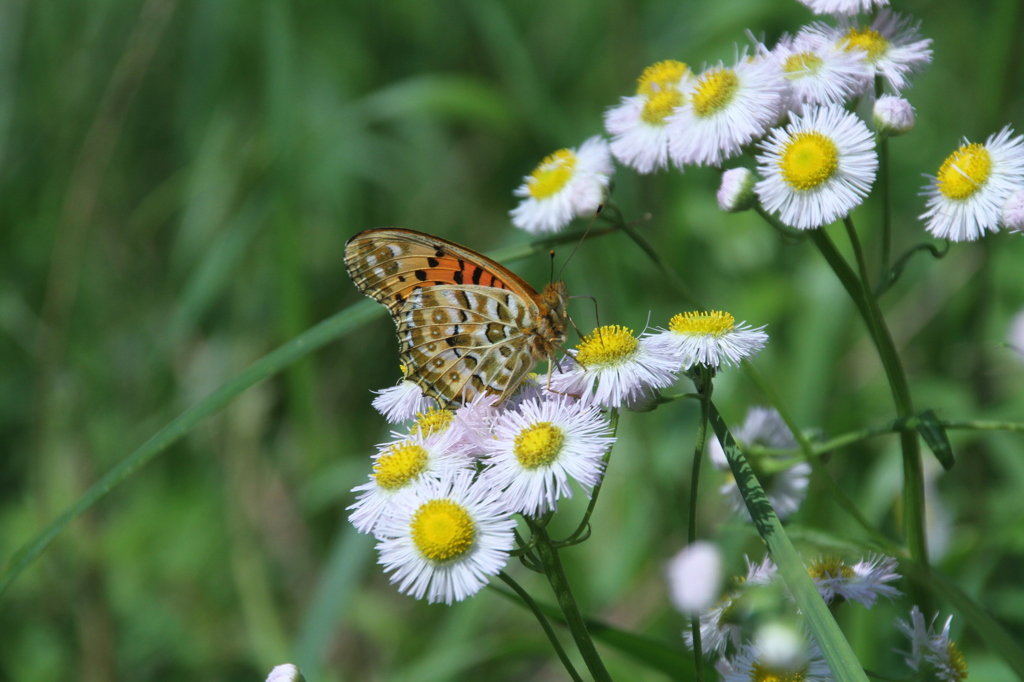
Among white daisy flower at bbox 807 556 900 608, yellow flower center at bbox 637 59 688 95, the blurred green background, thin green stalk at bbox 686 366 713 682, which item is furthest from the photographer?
the blurred green background

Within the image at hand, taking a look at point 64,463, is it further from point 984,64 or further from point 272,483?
point 984,64

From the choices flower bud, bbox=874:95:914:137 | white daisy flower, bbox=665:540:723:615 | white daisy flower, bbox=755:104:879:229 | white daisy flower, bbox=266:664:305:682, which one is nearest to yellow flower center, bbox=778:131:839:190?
white daisy flower, bbox=755:104:879:229

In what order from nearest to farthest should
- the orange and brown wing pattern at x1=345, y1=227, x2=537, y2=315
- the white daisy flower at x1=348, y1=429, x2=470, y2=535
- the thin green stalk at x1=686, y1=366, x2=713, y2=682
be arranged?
the thin green stalk at x1=686, y1=366, x2=713, y2=682
the white daisy flower at x1=348, y1=429, x2=470, y2=535
the orange and brown wing pattern at x1=345, y1=227, x2=537, y2=315

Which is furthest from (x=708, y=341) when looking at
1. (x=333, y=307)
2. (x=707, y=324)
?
(x=333, y=307)

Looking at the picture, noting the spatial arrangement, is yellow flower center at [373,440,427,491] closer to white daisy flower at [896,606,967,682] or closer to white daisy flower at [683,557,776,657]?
white daisy flower at [683,557,776,657]

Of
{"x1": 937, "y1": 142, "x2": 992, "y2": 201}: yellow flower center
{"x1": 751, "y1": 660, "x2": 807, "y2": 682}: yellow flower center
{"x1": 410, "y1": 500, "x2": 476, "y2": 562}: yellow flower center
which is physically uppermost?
{"x1": 937, "y1": 142, "x2": 992, "y2": 201}: yellow flower center

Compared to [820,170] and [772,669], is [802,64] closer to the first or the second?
[820,170]

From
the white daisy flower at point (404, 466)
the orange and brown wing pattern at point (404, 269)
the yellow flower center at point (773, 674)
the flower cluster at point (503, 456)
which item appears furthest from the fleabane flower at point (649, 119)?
the yellow flower center at point (773, 674)
